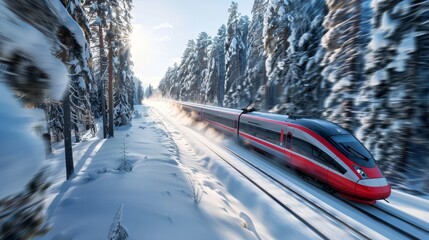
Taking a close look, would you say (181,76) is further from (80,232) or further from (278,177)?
(80,232)

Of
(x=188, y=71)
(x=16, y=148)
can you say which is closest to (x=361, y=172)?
(x=16, y=148)

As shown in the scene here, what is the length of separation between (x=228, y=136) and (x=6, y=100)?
53.7ft

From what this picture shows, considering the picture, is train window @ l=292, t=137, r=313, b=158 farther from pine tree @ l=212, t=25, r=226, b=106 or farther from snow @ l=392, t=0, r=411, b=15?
pine tree @ l=212, t=25, r=226, b=106

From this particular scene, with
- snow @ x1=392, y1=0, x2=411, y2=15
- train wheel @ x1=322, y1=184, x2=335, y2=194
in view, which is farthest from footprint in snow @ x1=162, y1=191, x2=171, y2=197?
snow @ x1=392, y1=0, x2=411, y2=15

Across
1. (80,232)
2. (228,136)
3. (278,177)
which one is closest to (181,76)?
(228,136)

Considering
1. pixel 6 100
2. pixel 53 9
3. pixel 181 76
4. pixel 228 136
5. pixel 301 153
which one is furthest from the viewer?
pixel 181 76

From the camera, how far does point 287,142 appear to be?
33.0 feet

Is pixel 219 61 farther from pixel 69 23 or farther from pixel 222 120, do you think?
pixel 69 23

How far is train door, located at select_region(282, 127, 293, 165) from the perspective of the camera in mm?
9883

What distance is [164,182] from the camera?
6.99 m

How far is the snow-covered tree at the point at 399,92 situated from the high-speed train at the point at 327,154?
216 cm

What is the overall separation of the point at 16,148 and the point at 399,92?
1124cm

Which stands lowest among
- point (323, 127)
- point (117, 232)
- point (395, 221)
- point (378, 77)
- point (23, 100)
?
point (395, 221)

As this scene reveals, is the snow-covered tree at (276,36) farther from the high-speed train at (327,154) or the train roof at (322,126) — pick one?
the train roof at (322,126)
